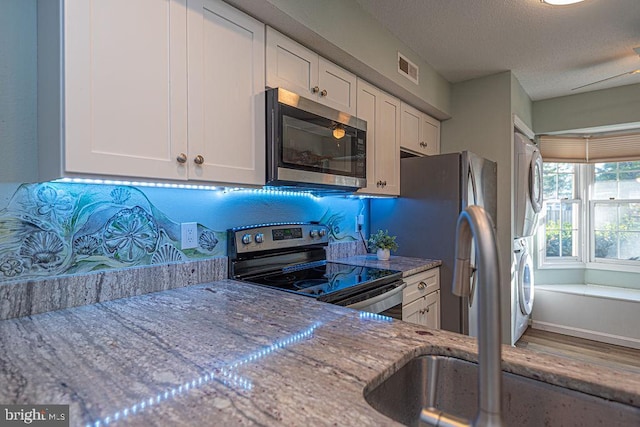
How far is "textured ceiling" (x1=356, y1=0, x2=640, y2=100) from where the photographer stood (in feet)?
6.84

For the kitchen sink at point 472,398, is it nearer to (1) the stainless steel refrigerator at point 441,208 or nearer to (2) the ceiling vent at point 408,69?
(1) the stainless steel refrigerator at point 441,208

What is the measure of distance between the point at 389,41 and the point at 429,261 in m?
1.60

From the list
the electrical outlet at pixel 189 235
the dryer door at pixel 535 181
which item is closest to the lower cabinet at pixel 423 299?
the electrical outlet at pixel 189 235

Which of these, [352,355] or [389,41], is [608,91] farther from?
[352,355]

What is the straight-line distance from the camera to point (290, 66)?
5.71ft

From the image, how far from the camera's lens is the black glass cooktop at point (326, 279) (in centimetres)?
158

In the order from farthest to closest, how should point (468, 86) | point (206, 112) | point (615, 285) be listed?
1. point (615, 285)
2. point (468, 86)
3. point (206, 112)

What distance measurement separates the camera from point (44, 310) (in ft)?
3.85

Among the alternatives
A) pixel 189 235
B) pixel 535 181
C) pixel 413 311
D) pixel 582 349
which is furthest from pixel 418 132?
pixel 582 349

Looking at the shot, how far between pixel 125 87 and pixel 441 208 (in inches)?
82.6

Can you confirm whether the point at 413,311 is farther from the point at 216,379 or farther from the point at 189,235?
the point at 216,379

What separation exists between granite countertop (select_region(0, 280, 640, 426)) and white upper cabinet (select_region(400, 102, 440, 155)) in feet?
6.48

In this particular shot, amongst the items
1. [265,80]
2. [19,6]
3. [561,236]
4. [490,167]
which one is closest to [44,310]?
[19,6]

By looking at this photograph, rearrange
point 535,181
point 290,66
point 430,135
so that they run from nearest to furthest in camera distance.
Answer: point 290,66, point 430,135, point 535,181
